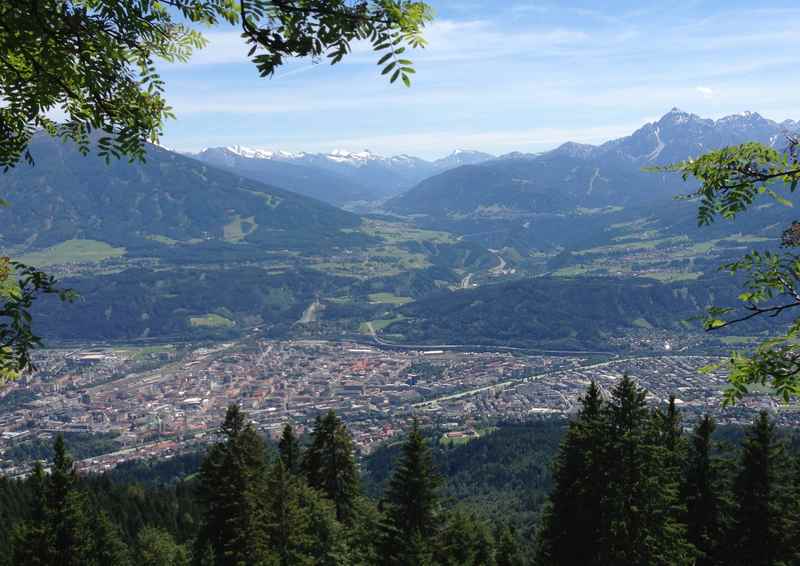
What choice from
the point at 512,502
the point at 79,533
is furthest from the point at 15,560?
the point at 512,502

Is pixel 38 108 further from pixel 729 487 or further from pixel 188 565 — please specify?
pixel 188 565

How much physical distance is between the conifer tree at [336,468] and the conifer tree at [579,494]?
8.75 meters

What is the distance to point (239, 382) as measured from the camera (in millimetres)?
Result: 134250

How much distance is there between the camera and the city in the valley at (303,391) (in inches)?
4107

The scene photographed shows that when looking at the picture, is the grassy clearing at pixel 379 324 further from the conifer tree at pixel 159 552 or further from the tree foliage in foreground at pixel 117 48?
the tree foliage in foreground at pixel 117 48

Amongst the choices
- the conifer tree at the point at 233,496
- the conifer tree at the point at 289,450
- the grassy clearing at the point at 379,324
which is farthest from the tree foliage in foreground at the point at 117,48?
the grassy clearing at the point at 379,324

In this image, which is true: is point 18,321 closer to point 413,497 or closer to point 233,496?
point 233,496

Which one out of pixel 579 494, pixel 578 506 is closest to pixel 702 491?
pixel 578 506

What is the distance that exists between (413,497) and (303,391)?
10988 centimetres

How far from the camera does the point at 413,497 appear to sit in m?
22.0

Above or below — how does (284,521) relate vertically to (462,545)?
above

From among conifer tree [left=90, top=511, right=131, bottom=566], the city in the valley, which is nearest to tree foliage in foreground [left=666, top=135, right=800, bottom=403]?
conifer tree [left=90, top=511, right=131, bottom=566]

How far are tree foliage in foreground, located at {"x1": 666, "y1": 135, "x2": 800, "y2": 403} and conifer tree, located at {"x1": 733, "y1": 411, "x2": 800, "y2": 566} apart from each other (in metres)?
16.4

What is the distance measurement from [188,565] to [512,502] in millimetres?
52352
